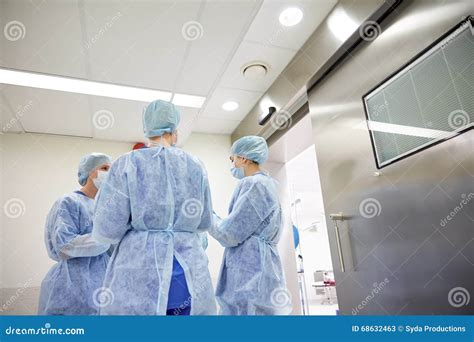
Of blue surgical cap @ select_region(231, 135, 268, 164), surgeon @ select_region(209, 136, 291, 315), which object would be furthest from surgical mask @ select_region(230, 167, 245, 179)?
surgeon @ select_region(209, 136, 291, 315)

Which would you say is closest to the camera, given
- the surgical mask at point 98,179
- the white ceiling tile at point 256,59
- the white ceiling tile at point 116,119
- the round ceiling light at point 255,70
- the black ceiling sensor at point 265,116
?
the surgical mask at point 98,179

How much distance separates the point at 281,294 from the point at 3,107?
2.75 meters

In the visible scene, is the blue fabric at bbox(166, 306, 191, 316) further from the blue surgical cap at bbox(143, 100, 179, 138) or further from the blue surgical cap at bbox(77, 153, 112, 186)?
the blue surgical cap at bbox(77, 153, 112, 186)

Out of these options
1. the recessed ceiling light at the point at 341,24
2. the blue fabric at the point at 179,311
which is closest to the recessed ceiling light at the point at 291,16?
the recessed ceiling light at the point at 341,24

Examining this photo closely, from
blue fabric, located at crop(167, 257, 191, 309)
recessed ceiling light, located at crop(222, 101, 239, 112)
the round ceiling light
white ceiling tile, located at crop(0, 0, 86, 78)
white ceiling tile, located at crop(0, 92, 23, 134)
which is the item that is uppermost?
recessed ceiling light, located at crop(222, 101, 239, 112)

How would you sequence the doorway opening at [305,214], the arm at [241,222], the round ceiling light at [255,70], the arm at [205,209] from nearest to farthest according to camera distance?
the arm at [205,209]
the arm at [241,222]
the round ceiling light at [255,70]
the doorway opening at [305,214]

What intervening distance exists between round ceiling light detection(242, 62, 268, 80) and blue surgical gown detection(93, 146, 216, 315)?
5.30 ft

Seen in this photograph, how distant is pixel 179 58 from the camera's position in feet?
7.32

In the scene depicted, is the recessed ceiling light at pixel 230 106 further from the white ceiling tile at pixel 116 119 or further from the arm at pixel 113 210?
the arm at pixel 113 210

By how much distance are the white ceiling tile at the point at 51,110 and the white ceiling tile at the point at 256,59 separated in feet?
4.17

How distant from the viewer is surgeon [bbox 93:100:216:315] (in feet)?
3.34

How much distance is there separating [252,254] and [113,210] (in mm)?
782

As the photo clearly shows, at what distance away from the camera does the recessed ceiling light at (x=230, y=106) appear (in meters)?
3.10

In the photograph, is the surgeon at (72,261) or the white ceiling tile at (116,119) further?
the white ceiling tile at (116,119)
